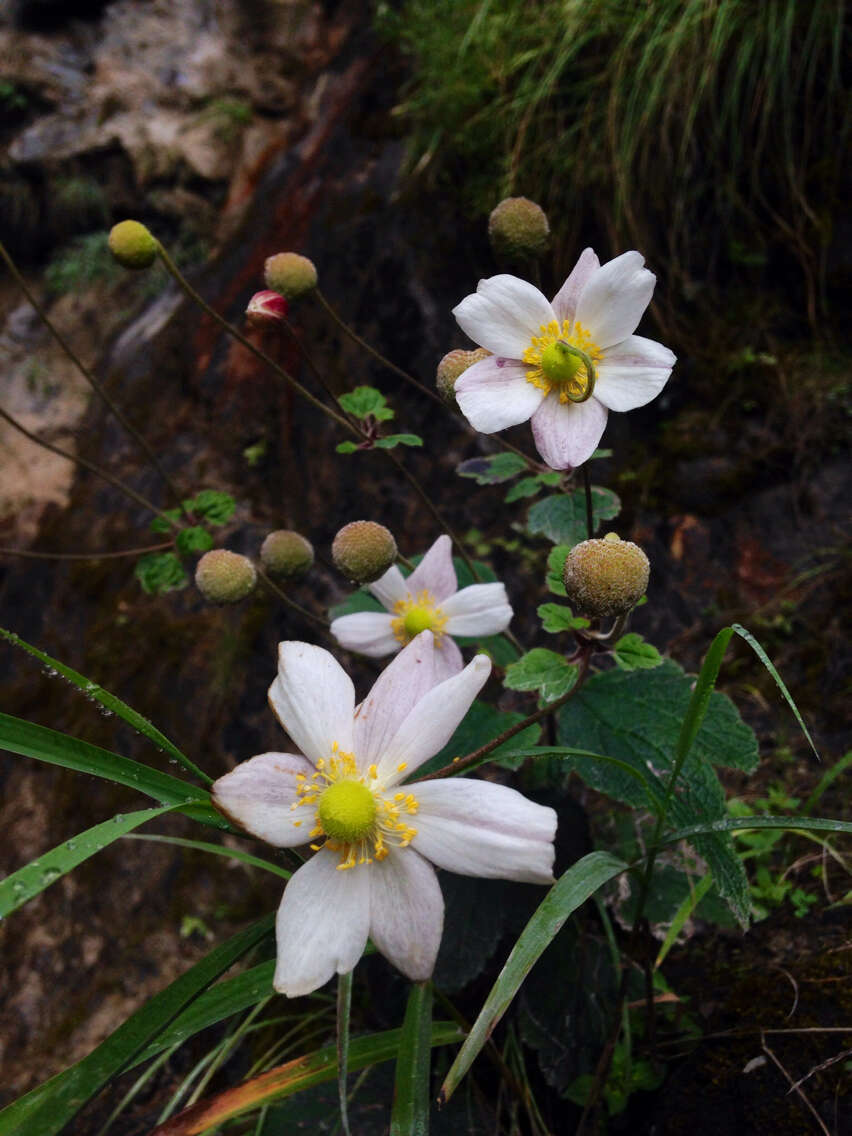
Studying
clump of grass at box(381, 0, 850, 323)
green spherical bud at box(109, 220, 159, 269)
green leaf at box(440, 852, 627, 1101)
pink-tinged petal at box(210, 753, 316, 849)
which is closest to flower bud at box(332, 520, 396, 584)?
pink-tinged petal at box(210, 753, 316, 849)

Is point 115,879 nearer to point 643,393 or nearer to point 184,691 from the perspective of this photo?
point 184,691

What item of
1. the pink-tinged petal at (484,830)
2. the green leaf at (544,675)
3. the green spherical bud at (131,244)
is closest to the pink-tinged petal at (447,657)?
the green leaf at (544,675)

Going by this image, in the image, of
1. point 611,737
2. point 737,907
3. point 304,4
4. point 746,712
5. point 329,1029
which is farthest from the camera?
point 304,4

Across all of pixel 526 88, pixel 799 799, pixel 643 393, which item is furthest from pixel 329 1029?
pixel 526 88

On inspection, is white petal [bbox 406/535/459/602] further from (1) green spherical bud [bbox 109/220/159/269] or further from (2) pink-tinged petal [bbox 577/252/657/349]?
(1) green spherical bud [bbox 109/220/159/269]

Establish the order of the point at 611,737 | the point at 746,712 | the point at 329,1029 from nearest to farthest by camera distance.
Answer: the point at 611,737 < the point at 329,1029 < the point at 746,712

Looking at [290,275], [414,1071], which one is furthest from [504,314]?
[414,1071]
